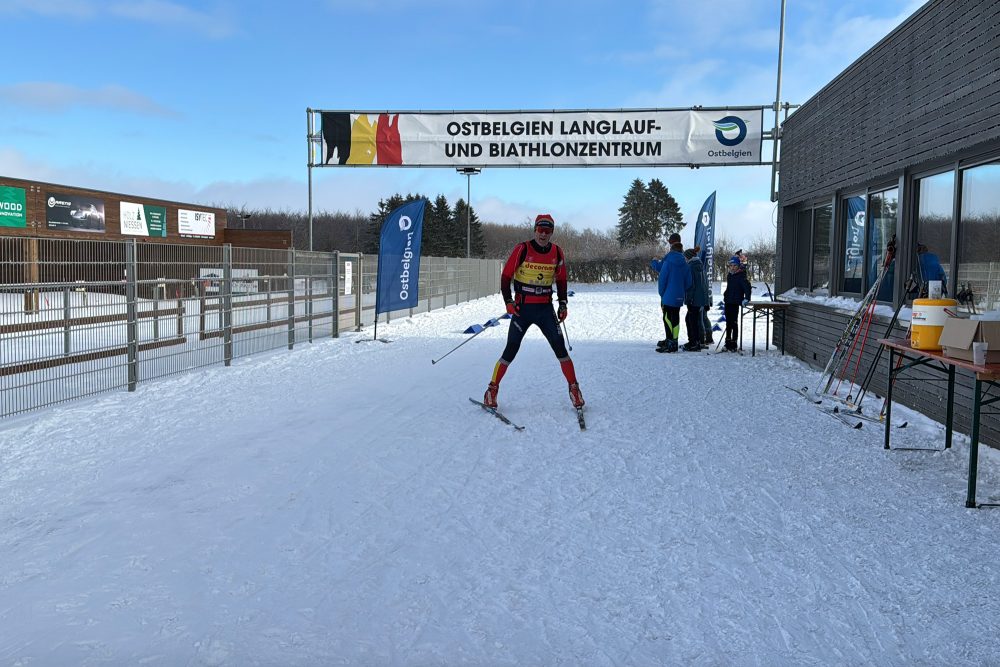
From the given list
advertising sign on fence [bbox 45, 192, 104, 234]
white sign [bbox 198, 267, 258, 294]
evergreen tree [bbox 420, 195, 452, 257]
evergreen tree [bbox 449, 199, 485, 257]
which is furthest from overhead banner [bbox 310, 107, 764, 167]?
evergreen tree [bbox 449, 199, 485, 257]

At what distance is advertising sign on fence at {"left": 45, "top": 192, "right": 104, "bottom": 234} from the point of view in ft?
83.9

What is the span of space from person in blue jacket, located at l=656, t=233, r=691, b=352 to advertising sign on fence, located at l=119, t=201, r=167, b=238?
2410cm

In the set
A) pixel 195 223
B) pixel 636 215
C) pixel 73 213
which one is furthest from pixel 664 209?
pixel 73 213

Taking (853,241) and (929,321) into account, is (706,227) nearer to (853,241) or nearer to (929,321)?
(853,241)

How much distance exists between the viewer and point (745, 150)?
53.4 ft

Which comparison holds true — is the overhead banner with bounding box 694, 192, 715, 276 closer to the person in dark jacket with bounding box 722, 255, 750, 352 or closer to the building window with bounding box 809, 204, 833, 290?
the person in dark jacket with bounding box 722, 255, 750, 352

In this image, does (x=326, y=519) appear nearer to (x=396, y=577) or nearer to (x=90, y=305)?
(x=396, y=577)

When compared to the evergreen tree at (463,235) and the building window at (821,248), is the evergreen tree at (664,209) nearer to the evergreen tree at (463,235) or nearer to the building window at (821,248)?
the evergreen tree at (463,235)

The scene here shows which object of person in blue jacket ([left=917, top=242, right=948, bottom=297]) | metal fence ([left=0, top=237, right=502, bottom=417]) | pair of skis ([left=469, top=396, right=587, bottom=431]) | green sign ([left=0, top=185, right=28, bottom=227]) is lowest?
pair of skis ([left=469, top=396, right=587, bottom=431])

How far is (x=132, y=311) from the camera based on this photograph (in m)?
8.36

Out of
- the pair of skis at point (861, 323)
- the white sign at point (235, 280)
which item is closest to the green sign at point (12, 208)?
the white sign at point (235, 280)

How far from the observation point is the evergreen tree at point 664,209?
3393 inches

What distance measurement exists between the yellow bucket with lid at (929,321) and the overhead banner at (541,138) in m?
11.7

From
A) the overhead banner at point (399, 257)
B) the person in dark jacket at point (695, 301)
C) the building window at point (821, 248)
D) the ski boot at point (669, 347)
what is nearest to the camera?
the building window at point (821, 248)
